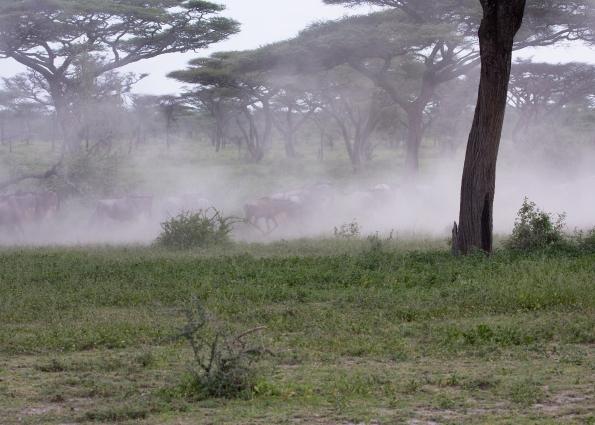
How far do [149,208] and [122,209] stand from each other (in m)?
0.74

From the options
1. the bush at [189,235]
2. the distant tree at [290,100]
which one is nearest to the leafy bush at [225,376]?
the bush at [189,235]

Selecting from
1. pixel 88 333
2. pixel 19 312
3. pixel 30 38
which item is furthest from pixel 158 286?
pixel 30 38

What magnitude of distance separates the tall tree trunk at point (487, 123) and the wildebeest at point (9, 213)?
11840mm

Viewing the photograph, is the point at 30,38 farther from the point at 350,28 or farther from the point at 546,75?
the point at 546,75

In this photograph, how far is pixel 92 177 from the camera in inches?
1005

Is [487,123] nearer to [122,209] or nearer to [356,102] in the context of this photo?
[122,209]

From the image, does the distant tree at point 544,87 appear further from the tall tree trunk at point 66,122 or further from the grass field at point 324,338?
the grass field at point 324,338

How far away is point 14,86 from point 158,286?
34.5 metres

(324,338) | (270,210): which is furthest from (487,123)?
(270,210)

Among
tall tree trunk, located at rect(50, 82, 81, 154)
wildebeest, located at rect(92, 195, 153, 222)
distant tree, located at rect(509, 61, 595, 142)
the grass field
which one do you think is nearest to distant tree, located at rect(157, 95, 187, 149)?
tall tree trunk, located at rect(50, 82, 81, 154)

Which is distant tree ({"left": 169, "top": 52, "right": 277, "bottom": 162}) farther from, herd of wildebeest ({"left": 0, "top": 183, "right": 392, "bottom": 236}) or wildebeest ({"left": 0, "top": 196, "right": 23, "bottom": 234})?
wildebeest ({"left": 0, "top": 196, "right": 23, "bottom": 234})

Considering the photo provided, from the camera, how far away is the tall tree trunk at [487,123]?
41.2ft

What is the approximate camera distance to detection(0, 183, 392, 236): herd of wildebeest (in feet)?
69.6

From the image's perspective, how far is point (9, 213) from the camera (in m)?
21.2
